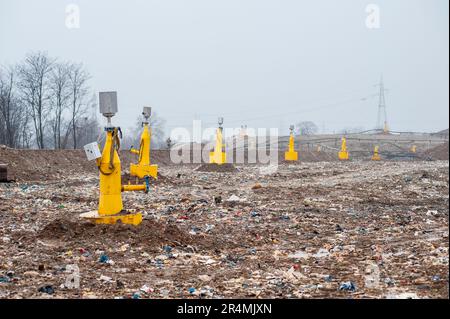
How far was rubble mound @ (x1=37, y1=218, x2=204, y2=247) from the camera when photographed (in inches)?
245

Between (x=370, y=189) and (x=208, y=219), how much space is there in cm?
594

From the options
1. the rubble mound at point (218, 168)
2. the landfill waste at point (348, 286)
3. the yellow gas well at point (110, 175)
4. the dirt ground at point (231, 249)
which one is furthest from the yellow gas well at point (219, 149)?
the landfill waste at point (348, 286)

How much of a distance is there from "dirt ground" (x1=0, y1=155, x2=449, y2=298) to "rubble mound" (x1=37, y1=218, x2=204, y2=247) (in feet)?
0.04

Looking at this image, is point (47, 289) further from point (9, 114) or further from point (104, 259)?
point (9, 114)

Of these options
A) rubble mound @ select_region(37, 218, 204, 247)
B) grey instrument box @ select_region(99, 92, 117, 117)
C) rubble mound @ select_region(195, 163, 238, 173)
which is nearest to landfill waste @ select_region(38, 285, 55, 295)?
rubble mound @ select_region(37, 218, 204, 247)

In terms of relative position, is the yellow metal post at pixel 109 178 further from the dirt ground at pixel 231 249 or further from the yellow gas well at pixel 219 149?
the yellow gas well at pixel 219 149

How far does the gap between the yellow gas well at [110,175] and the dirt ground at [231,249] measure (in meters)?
0.15

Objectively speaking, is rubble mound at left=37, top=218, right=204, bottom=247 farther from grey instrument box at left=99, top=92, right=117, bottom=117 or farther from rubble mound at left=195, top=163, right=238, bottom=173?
rubble mound at left=195, top=163, right=238, bottom=173

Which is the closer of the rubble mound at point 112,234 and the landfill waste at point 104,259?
the landfill waste at point 104,259

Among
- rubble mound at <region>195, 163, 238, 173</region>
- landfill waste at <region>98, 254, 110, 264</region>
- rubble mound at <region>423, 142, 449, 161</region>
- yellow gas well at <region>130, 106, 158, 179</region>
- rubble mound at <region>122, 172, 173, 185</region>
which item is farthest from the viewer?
rubble mound at <region>423, 142, 449, 161</region>

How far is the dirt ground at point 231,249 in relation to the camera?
446 cm

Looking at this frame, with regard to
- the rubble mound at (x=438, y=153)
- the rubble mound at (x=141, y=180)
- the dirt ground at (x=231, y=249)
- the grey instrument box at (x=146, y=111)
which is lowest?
the dirt ground at (x=231, y=249)

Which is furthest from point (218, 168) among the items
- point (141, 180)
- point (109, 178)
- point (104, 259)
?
point (104, 259)
